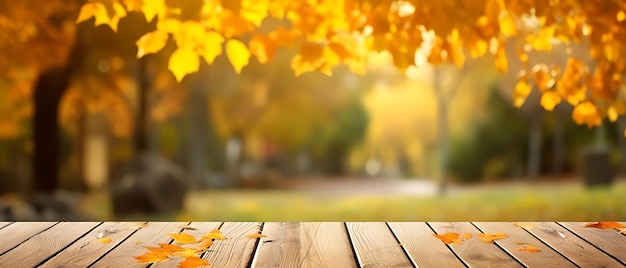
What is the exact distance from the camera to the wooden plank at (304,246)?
2447 mm

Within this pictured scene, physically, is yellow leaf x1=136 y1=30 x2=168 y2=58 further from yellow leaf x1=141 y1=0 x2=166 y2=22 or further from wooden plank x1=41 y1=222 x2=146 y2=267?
wooden plank x1=41 y1=222 x2=146 y2=267

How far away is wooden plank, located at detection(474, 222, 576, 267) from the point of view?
245 cm

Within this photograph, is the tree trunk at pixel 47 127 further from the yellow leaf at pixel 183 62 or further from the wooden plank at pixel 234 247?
the yellow leaf at pixel 183 62

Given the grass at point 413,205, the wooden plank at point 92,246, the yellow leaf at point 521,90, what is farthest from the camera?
the grass at point 413,205

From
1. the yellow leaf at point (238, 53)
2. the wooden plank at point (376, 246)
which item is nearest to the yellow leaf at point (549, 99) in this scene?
the wooden plank at point (376, 246)

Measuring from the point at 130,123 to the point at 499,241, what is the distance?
6.13 metres

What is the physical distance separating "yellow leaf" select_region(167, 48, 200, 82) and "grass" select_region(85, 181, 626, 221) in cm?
528

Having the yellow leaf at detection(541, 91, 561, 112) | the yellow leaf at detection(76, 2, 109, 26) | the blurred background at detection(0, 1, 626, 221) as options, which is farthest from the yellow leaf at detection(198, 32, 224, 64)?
the blurred background at detection(0, 1, 626, 221)

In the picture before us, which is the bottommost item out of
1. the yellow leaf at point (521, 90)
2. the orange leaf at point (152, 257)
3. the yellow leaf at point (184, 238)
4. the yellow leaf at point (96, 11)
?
the orange leaf at point (152, 257)

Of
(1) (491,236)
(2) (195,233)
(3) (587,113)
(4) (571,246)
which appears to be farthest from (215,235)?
(3) (587,113)

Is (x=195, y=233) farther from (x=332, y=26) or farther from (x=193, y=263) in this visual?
(x=332, y=26)

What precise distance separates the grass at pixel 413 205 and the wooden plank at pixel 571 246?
13.5ft

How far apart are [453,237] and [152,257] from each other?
3.80 feet

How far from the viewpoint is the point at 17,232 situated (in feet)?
9.83
